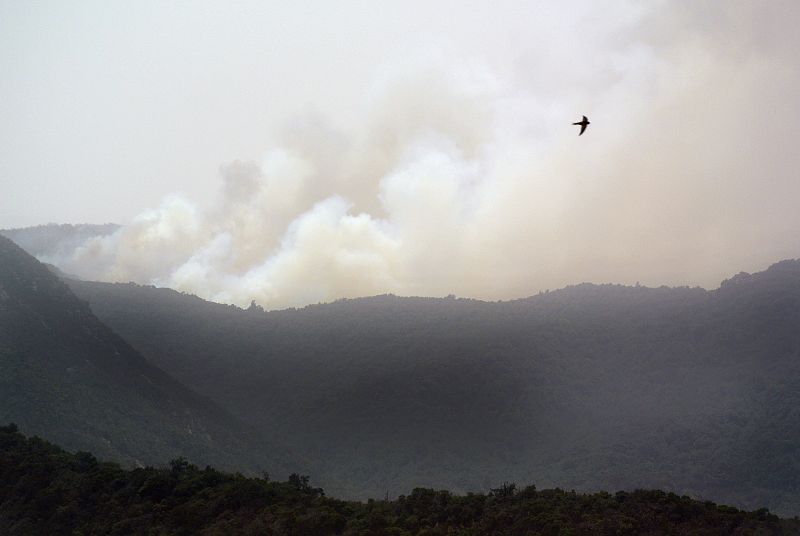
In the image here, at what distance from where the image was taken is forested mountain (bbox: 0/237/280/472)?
14412 cm

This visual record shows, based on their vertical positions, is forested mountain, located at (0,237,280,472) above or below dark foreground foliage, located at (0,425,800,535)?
above

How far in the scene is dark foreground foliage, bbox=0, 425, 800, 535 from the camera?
4962 cm

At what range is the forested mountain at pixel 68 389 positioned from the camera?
144125mm

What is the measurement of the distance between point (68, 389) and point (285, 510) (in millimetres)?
124197

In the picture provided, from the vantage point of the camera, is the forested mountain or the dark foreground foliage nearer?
the dark foreground foliage

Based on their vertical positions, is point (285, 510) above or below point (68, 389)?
below

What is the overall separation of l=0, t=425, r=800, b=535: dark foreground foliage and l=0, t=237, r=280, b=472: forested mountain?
79.1m

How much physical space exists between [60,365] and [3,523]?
392ft

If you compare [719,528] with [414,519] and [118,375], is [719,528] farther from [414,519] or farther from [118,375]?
[118,375]

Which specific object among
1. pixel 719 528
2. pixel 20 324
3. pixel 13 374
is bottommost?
pixel 719 528

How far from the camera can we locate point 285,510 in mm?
54469

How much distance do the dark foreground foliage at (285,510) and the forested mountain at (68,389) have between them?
79.1m

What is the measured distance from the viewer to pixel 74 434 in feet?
468

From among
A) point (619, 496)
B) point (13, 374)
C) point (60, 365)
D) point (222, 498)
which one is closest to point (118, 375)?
point (60, 365)
